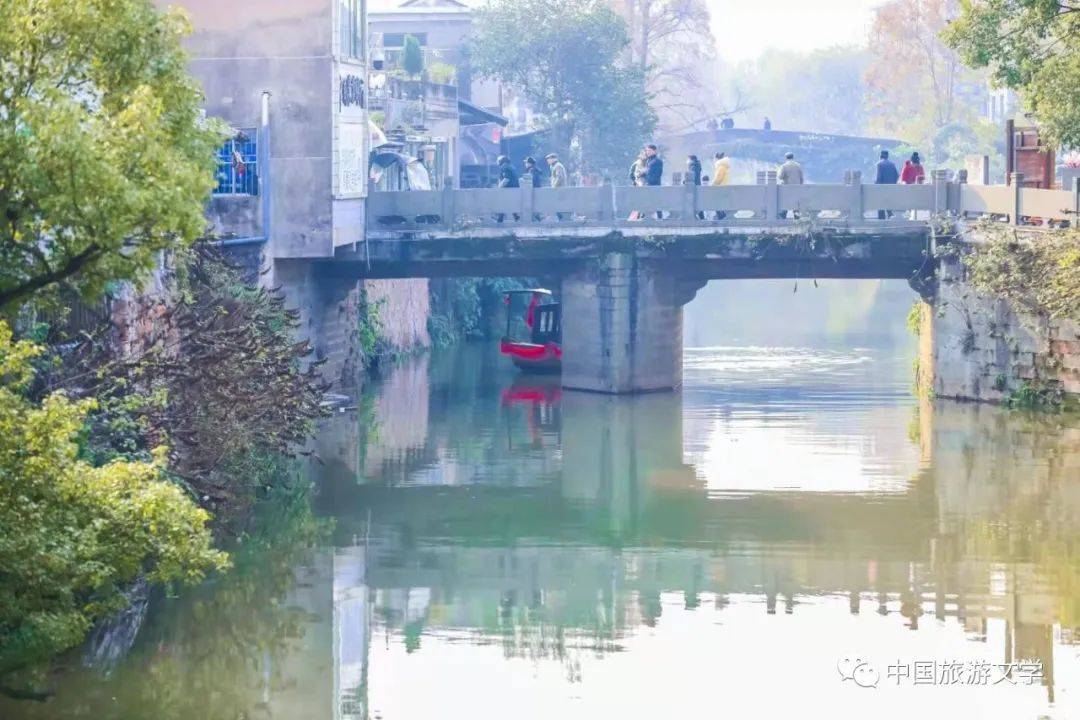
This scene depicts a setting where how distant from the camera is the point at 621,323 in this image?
34844 mm

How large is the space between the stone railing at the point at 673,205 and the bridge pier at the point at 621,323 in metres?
0.97

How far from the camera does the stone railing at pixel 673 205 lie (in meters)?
33.9

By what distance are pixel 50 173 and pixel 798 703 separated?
25.4 feet

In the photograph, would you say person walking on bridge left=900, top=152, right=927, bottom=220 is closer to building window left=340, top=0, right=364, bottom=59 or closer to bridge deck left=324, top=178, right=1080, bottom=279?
bridge deck left=324, top=178, right=1080, bottom=279

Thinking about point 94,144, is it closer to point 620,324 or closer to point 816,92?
point 620,324

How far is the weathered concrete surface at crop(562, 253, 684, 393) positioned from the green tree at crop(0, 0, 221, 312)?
864 inches

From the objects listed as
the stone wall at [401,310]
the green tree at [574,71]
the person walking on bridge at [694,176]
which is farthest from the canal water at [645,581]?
the green tree at [574,71]

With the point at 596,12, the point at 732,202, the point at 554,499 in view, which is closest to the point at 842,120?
the point at 596,12

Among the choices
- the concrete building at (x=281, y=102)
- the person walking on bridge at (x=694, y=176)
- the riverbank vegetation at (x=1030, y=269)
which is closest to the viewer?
the riverbank vegetation at (x=1030, y=269)

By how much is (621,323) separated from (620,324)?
0.03m

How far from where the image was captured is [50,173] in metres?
11.7

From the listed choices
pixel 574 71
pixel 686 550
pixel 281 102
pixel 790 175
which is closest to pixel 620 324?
pixel 790 175

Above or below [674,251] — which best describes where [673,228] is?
above

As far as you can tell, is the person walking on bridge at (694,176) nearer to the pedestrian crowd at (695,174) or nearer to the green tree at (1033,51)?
the pedestrian crowd at (695,174)
